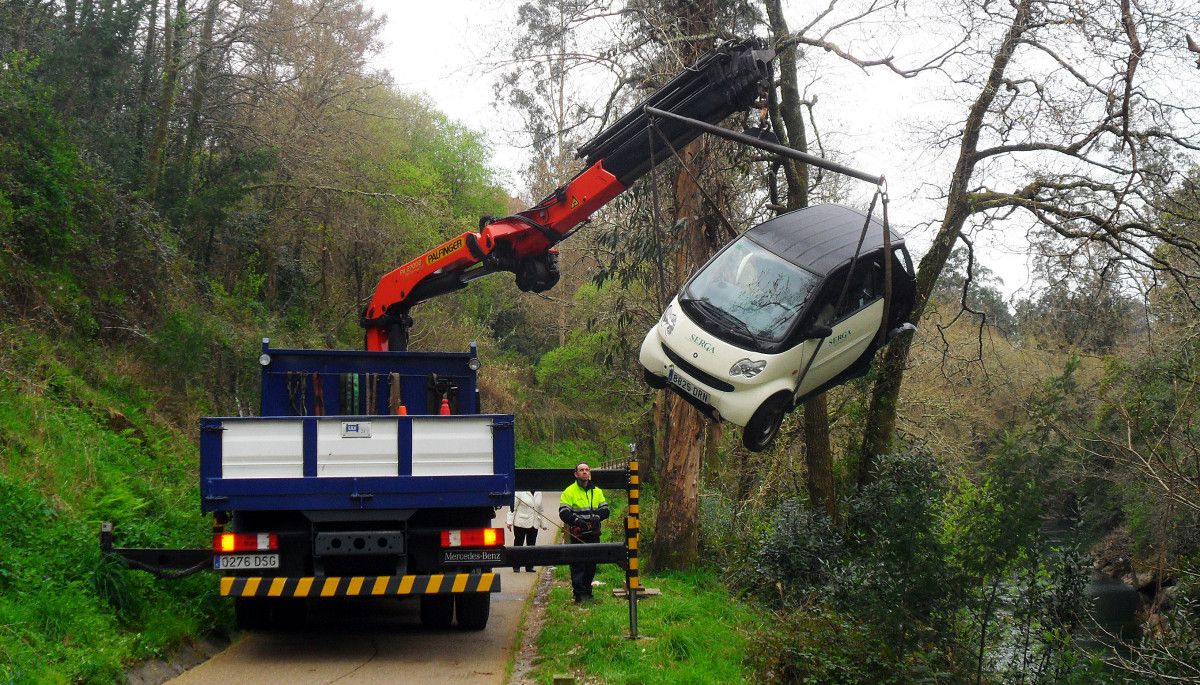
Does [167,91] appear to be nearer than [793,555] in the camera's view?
No

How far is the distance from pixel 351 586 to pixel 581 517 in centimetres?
382

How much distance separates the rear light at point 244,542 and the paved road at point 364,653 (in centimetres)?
96

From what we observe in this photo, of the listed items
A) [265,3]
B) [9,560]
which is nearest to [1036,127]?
[9,560]

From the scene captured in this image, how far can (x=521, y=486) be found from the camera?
1238cm

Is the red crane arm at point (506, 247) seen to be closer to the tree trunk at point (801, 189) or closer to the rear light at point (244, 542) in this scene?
the rear light at point (244, 542)

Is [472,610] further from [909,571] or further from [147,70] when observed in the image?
[147,70]

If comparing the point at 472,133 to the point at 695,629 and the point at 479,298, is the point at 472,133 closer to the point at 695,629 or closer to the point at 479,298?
the point at 479,298

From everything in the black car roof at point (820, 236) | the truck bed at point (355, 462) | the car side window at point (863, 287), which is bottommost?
the truck bed at point (355, 462)

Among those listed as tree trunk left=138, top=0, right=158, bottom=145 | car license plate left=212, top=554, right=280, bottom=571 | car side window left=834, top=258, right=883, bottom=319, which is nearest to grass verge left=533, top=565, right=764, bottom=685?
car license plate left=212, top=554, right=280, bottom=571

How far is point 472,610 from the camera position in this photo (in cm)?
1092

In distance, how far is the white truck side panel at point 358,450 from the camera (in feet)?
30.4

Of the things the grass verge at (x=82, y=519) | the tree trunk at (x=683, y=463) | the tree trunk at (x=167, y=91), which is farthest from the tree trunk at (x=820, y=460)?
the tree trunk at (x=167, y=91)

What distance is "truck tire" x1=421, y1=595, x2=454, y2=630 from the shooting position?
10938 millimetres

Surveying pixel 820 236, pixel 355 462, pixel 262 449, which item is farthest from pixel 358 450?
pixel 820 236
